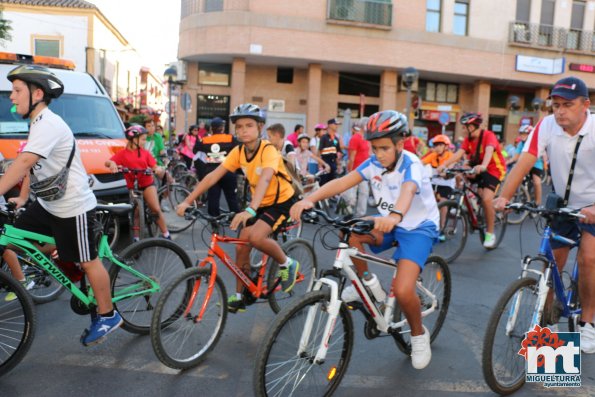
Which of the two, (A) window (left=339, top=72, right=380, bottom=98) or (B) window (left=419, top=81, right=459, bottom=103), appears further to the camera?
(B) window (left=419, top=81, right=459, bottom=103)

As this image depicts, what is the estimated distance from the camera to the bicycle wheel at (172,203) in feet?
29.6

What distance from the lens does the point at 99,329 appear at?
3660 mm

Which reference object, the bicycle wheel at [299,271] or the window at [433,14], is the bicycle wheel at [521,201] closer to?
the bicycle wheel at [299,271]

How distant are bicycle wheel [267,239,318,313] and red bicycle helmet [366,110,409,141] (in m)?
1.73

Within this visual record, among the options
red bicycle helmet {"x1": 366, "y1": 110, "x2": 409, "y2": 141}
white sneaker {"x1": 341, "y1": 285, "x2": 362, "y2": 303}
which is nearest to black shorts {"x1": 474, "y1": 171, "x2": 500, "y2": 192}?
red bicycle helmet {"x1": 366, "y1": 110, "x2": 409, "y2": 141}

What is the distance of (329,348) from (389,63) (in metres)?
26.0

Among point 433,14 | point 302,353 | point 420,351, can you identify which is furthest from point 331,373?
point 433,14

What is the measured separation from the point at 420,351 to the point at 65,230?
2512 millimetres

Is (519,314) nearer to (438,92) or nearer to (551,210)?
(551,210)

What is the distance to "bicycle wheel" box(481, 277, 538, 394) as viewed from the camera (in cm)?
320

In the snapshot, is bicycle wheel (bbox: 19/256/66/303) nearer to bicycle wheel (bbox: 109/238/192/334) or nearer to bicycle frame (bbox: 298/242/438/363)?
bicycle wheel (bbox: 109/238/192/334)

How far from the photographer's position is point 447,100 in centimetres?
3145

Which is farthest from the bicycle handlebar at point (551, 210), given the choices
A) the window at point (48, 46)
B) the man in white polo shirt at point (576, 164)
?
the window at point (48, 46)

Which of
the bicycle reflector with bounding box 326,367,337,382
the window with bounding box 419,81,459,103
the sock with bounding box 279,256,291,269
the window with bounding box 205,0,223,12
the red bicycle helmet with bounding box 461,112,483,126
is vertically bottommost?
the bicycle reflector with bounding box 326,367,337,382
